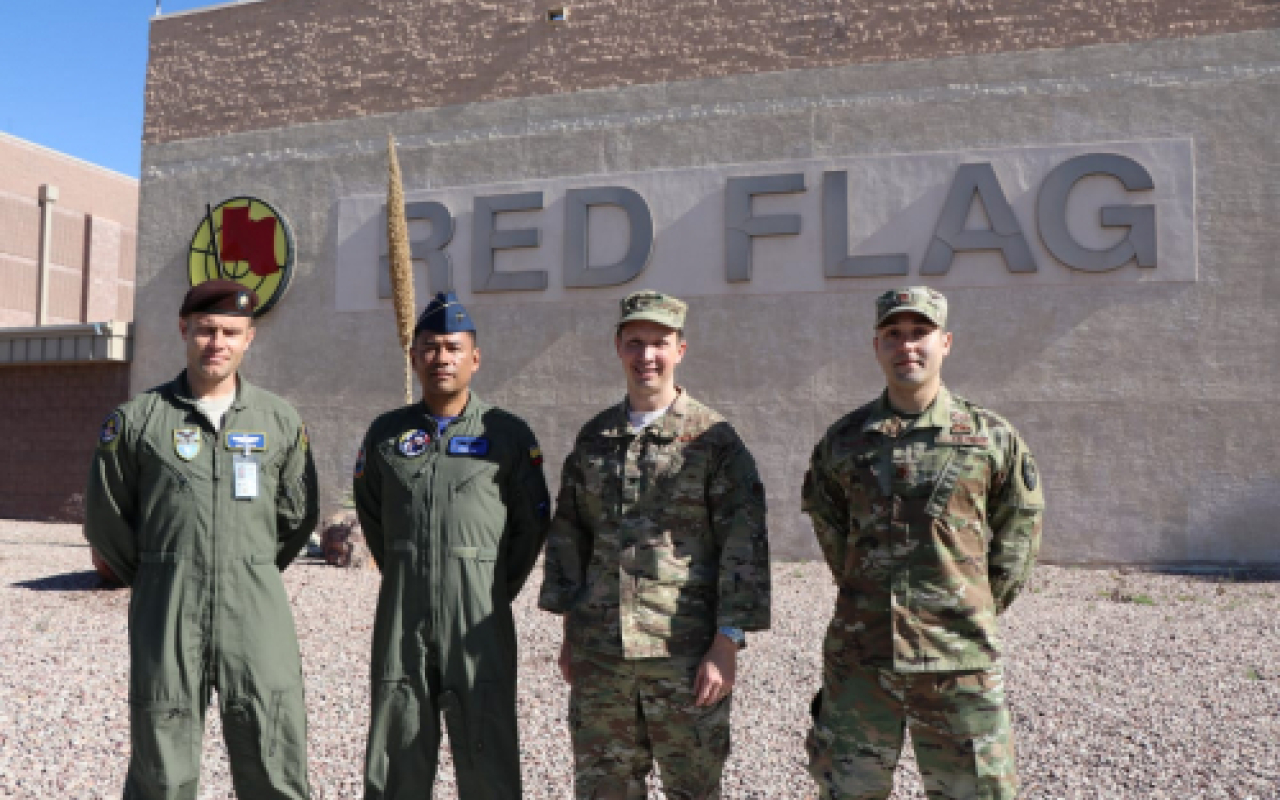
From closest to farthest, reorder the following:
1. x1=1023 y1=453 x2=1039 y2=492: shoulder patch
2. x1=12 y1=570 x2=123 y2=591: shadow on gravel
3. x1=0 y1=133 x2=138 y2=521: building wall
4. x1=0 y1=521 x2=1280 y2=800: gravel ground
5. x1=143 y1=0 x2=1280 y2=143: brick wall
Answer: x1=1023 y1=453 x2=1039 y2=492: shoulder patch, x1=0 y1=521 x2=1280 y2=800: gravel ground, x1=12 y1=570 x2=123 y2=591: shadow on gravel, x1=143 y1=0 x2=1280 y2=143: brick wall, x1=0 y1=133 x2=138 y2=521: building wall

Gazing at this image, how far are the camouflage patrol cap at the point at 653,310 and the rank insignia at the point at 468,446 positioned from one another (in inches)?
23.5

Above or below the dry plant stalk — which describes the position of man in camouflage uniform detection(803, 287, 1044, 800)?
below

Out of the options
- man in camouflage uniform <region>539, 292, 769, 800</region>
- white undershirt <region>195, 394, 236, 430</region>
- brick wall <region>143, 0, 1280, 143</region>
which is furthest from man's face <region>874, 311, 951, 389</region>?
brick wall <region>143, 0, 1280, 143</region>

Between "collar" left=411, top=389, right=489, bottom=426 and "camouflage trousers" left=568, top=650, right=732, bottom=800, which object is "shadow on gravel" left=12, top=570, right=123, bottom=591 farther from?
"camouflage trousers" left=568, top=650, right=732, bottom=800

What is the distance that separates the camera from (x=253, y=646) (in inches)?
121

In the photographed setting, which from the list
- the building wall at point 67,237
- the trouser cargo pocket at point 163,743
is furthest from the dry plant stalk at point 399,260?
the building wall at point 67,237

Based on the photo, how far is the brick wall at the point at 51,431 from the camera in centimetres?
1541

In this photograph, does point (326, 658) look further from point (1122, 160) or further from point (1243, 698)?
point (1122, 160)

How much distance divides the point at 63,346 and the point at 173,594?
14628 millimetres

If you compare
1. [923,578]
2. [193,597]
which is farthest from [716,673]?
[193,597]

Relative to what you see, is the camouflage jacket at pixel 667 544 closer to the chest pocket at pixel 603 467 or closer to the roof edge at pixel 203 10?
the chest pocket at pixel 603 467

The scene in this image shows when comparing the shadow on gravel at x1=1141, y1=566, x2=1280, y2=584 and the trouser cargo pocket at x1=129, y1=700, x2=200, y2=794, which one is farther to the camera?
the shadow on gravel at x1=1141, y1=566, x2=1280, y2=584

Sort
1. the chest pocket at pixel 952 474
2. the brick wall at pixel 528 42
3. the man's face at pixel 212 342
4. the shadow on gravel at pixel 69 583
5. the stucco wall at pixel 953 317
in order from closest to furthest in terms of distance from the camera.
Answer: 1. the chest pocket at pixel 952 474
2. the man's face at pixel 212 342
3. the shadow on gravel at pixel 69 583
4. the stucco wall at pixel 953 317
5. the brick wall at pixel 528 42

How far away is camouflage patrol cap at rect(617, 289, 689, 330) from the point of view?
307 cm
